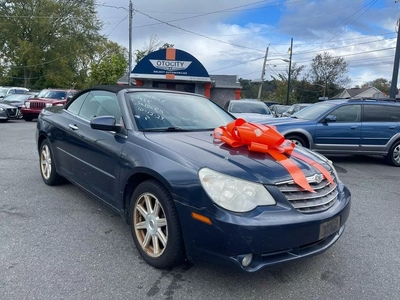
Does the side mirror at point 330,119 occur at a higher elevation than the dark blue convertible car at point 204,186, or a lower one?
higher

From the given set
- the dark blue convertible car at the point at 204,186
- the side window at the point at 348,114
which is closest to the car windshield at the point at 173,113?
the dark blue convertible car at the point at 204,186

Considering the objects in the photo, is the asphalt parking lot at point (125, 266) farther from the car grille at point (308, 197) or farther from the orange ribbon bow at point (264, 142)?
the orange ribbon bow at point (264, 142)

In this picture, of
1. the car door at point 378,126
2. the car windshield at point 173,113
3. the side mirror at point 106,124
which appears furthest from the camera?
the car door at point 378,126

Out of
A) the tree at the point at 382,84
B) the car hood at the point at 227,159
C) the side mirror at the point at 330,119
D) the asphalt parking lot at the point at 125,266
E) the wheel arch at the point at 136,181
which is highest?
the tree at the point at 382,84

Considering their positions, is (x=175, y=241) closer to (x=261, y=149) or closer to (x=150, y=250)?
(x=150, y=250)

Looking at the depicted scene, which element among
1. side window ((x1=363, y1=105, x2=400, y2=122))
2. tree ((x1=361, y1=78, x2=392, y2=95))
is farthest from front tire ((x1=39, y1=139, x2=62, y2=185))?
tree ((x1=361, y1=78, x2=392, y2=95))

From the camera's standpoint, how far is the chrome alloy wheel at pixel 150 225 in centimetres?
277

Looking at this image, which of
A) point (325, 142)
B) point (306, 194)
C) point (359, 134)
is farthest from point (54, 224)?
point (359, 134)

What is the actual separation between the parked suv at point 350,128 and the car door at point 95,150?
4.59 metres

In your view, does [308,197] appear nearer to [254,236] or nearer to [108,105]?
[254,236]

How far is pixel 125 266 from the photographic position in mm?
2881

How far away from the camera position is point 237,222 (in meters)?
2.29

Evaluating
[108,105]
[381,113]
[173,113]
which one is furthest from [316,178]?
[381,113]

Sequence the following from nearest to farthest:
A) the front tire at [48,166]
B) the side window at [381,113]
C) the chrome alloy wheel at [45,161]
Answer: the front tire at [48,166] < the chrome alloy wheel at [45,161] < the side window at [381,113]
